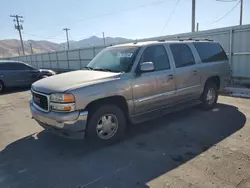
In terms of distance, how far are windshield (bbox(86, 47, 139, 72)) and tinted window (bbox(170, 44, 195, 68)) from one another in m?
1.09

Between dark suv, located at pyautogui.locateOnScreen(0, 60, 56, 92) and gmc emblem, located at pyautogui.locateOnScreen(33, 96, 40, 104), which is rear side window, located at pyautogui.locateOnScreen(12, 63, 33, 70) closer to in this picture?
dark suv, located at pyautogui.locateOnScreen(0, 60, 56, 92)

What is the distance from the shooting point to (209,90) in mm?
6082

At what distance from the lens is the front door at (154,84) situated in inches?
171

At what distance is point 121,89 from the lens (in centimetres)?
404

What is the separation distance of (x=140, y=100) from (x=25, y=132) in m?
2.89

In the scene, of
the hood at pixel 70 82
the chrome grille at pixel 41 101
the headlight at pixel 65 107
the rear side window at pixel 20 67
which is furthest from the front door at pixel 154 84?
the rear side window at pixel 20 67

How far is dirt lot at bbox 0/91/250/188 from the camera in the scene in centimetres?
304

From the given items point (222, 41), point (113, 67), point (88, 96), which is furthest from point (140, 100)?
point (222, 41)

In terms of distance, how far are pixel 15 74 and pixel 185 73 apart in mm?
9921

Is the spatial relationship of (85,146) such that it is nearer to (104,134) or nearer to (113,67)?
(104,134)

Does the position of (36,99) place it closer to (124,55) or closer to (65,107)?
(65,107)

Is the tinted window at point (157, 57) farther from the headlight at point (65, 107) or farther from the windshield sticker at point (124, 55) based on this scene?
the headlight at point (65, 107)

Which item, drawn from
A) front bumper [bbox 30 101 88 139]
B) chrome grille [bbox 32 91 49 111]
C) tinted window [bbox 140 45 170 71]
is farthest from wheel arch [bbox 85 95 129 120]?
tinted window [bbox 140 45 170 71]

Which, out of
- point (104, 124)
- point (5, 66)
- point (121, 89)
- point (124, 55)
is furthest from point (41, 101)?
point (5, 66)
